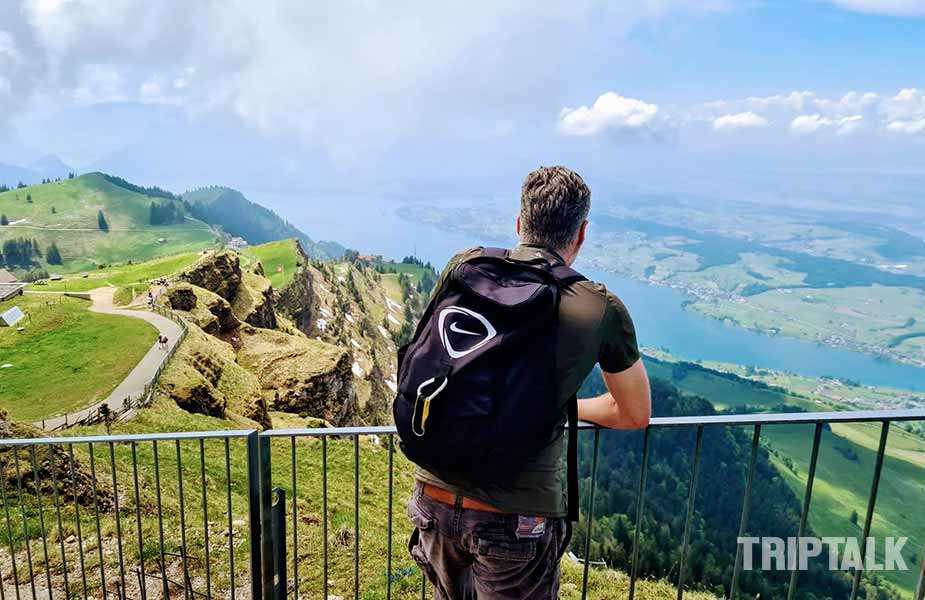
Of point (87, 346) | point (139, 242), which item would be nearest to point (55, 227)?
point (139, 242)

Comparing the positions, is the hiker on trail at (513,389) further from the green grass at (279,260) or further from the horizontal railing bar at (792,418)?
the green grass at (279,260)

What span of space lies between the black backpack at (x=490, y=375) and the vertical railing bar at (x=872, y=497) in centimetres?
184

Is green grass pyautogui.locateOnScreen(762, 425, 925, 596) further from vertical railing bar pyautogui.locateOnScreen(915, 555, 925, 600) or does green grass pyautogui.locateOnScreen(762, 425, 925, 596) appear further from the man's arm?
the man's arm

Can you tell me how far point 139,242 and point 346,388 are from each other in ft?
640

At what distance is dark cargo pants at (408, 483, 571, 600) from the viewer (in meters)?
2.55

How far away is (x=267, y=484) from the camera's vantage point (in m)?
3.72

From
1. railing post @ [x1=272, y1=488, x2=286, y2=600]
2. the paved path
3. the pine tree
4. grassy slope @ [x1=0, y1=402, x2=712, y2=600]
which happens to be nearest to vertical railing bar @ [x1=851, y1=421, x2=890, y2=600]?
railing post @ [x1=272, y1=488, x2=286, y2=600]

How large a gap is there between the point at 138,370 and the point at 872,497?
1148 inches

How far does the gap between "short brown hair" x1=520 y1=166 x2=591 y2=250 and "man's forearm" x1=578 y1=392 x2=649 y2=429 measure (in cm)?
84

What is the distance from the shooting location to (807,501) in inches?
125

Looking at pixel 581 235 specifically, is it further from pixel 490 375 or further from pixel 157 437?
pixel 157 437

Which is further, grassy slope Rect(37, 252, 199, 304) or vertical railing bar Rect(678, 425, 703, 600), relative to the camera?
grassy slope Rect(37, 252, 199, 304)

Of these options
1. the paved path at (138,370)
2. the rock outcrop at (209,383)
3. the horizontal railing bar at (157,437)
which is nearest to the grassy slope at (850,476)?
the rock outcrop at (209,383)

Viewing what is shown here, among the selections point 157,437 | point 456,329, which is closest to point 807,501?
point 456,329
